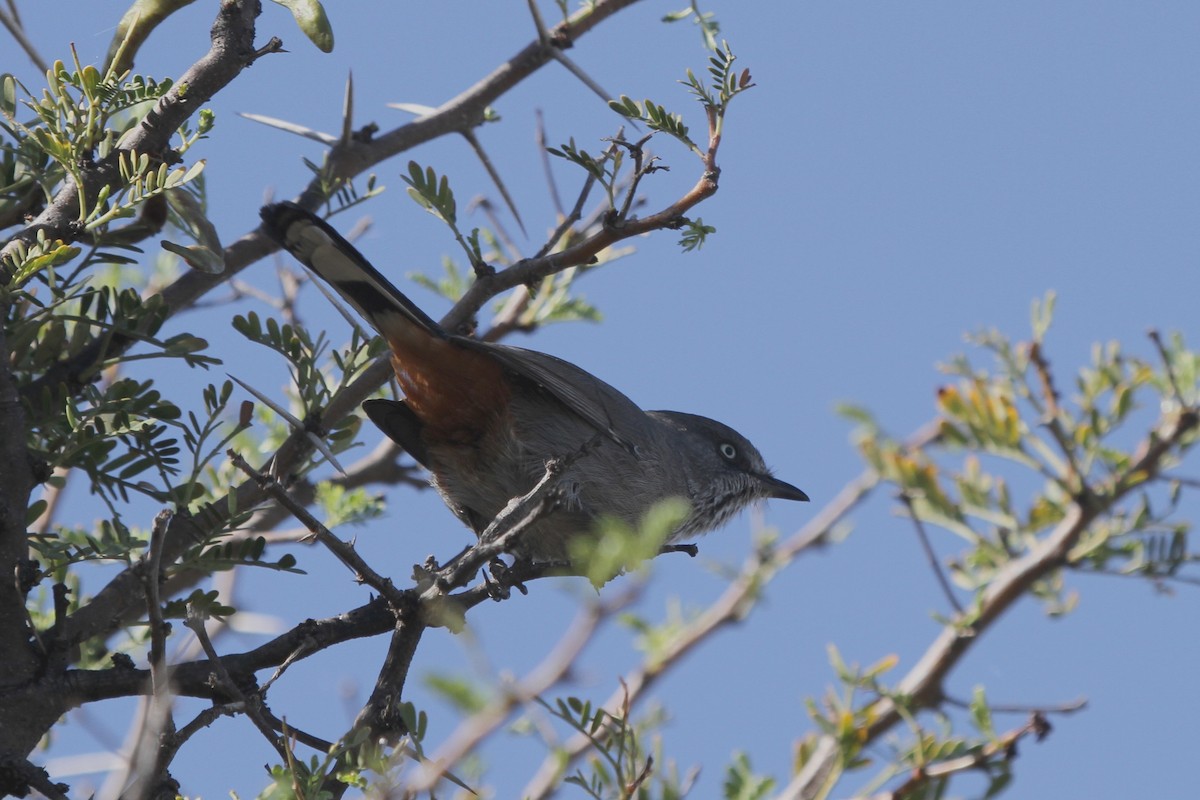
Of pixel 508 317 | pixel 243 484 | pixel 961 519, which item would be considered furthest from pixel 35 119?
pixel 961 519

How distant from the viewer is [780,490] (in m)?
6.40

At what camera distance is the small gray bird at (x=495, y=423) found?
4695 millimetres

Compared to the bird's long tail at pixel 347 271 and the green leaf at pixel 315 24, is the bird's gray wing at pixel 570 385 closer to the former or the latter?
the bird's long tail at pixel 347 271

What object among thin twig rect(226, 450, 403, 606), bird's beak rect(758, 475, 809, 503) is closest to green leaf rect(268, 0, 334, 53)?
thin twig rect(226, 450, 403, 606)

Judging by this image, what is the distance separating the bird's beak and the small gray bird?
3.67 ft

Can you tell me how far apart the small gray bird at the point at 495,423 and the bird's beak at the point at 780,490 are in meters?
1.12

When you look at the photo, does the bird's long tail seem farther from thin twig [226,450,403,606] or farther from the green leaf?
thin twig [226,450,403,606]

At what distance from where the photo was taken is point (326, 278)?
181 inches

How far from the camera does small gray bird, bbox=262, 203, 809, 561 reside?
15.4 feet

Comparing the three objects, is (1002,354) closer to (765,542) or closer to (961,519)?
(961,519)

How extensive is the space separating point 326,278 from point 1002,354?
2.37 metres

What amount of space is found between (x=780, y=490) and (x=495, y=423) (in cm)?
199

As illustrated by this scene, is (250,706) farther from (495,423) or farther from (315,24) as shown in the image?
(495,423)

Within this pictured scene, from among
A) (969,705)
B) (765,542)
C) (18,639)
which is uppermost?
(18,639)
